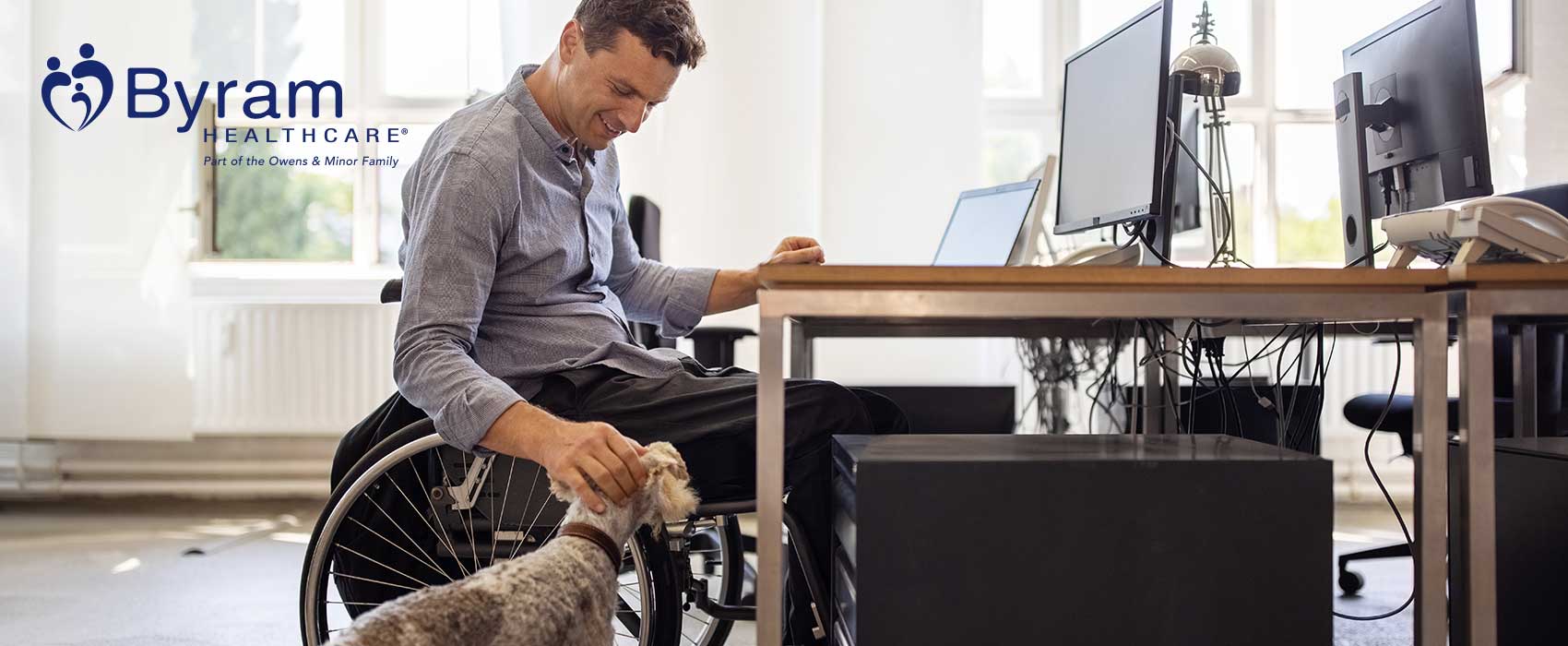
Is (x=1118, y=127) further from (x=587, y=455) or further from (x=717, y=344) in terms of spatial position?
(x=717, y=344)

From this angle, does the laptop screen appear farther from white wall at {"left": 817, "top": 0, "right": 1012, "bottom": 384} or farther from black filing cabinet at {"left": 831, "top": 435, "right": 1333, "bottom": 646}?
black filing cabinet at {"left": 831, "top": 435, "right": 1333, "bottom": 646}

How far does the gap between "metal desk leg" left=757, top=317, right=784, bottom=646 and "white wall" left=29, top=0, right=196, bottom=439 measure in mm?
3137

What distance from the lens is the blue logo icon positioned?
11.7 feet

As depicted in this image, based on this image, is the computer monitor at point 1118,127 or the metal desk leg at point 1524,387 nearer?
the computer monitor at point 1118,127

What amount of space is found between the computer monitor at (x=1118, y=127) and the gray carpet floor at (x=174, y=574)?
38.5 inches

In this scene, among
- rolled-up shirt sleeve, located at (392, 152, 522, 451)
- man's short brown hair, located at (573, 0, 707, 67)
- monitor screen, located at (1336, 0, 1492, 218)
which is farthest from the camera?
monitor screen, located at (1336, 0, 1492, 218)

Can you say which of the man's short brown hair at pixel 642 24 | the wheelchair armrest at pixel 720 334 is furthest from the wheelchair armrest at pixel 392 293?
the wheelchair armrest at pixel 720 334

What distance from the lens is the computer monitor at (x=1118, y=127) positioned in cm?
153

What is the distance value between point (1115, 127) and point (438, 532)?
3.88ft

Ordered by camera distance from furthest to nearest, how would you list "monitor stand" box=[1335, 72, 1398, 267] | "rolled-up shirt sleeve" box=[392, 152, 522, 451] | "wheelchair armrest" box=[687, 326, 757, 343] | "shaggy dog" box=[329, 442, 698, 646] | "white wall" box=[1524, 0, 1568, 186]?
"white wall" box=[1524, 0, 1568, 186] < "wheelchair armrest" box=[687, 326, 757, 343] < "monitor stand" box=[1335, 72, 1398, 267] < "rolled-up shirt sleeve" box=[392, 152, 522, 451] < "shaggy dog" box=[329, 442, 698, 646]

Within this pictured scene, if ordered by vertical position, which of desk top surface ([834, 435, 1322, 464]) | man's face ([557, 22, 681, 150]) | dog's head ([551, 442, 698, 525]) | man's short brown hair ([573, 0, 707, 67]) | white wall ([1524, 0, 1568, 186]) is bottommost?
dog's head ([551, 442, 698, 525])

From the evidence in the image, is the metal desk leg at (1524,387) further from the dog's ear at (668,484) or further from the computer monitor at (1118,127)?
the dog's ear at (668,484)

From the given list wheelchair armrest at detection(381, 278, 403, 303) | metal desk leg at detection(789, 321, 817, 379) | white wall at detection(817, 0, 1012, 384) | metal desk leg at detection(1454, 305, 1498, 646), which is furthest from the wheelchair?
white wall at detection(817, 0, 1012, 384)

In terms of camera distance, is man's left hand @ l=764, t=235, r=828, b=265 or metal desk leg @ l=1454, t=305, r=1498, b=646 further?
man's left hand @ l=764, t=235, r=828, b=265
